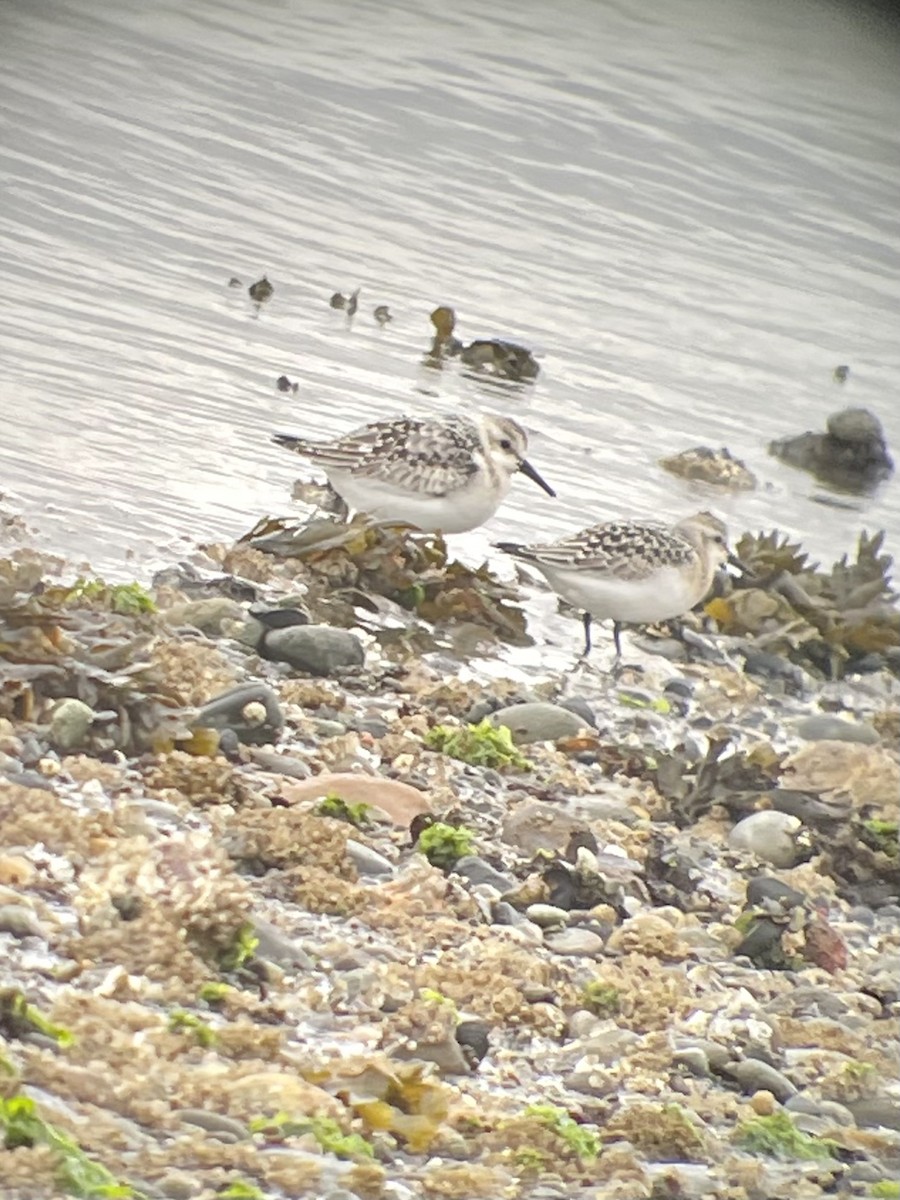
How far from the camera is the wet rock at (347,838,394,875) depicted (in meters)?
2.80

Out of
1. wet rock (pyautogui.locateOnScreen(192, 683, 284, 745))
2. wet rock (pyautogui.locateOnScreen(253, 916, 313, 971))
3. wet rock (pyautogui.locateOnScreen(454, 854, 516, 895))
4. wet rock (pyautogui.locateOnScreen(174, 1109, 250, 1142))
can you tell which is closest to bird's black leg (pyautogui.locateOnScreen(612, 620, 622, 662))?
wet rock (pyautogui.locateOnScreen(192, 683, 284, 745))

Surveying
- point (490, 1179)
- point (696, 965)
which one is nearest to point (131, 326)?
point (696, 965)

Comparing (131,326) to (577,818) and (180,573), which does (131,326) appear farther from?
(577,818)

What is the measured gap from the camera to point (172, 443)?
4602 mm

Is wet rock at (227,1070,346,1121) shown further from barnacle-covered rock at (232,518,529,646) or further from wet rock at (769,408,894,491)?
wet rock at (769,408,894,491)

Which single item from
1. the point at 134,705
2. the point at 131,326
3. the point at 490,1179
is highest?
the point at 131,326

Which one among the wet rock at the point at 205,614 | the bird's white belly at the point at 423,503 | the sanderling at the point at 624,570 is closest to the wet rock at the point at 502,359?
the bird's white belly at the point at 423,503

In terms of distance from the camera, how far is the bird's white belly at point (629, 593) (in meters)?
4.20

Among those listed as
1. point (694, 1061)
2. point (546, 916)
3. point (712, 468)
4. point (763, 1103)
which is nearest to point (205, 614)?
point (546, 916)

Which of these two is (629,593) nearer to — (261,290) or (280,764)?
(280,764)

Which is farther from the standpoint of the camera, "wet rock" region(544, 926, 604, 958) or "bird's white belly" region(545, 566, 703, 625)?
"bird's white belly" region(545, 566, 703, 625)

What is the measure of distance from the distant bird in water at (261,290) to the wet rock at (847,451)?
1451 mm

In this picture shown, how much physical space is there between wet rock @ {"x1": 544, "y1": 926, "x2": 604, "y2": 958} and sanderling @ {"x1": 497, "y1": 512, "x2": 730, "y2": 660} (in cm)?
148

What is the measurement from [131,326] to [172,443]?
594 mm
